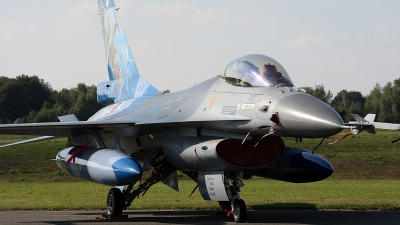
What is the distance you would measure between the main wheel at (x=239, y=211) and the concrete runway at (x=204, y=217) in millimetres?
385

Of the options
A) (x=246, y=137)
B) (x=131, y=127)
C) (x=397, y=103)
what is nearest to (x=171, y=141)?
(x=131, y=127)

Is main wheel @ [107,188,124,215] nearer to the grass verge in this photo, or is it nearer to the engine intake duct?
the grass verge

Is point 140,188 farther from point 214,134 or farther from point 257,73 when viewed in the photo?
point 257,73

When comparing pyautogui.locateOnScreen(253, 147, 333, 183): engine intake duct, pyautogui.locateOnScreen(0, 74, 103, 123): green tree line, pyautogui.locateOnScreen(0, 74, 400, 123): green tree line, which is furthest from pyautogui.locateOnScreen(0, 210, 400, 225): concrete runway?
pyautogui.locateOnScreen(0, 74, 103, 123): green tree line

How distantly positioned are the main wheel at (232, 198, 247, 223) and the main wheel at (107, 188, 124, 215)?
10.3ft

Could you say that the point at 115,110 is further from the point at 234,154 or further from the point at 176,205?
the point at 234,154

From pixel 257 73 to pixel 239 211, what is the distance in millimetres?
2471

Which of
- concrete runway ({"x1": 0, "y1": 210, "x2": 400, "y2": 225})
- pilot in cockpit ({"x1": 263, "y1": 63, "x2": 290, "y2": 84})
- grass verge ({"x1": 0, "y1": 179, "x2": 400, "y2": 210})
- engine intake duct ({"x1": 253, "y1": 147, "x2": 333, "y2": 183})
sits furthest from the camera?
grass verge ({"x1": 0, "y1": 179, "x2": 400, "y2": 210})

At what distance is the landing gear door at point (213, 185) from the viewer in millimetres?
12734

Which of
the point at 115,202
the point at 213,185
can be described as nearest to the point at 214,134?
the point at 213,185

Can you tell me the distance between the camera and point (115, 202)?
49.0 feet

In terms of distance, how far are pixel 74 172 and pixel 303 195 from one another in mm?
8500

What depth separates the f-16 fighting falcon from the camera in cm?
1163

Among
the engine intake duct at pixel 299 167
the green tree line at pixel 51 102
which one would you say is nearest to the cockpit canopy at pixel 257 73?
the engine intake duct at pixel 299 167
